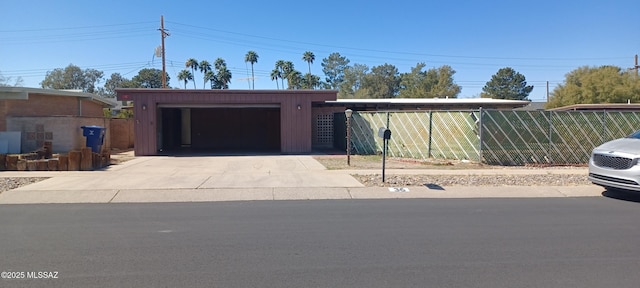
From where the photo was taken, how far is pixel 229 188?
996 cm

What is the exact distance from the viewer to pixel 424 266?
453cm

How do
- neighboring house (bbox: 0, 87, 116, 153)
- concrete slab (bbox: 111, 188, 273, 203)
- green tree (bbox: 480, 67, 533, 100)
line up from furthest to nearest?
green tree (bbox: 480, 67, 533, 100) → neighboring house (bbox: 0, 87, 116, 153) → concrete slab (bbox: 111, 188, 273, 203)

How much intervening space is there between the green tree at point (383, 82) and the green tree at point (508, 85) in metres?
17.5

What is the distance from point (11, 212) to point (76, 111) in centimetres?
1662

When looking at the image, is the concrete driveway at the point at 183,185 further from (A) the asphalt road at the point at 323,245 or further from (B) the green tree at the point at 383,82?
(B) the green tree at the point at 383,82

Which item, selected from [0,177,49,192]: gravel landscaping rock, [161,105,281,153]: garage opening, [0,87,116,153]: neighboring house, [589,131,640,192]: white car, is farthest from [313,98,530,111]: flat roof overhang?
[0,177,49,192]: gravel landscaping rock

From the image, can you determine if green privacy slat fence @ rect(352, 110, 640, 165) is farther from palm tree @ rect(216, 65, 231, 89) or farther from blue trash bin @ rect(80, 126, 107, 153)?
palm tree @ rect(216, 65, 231, 89)

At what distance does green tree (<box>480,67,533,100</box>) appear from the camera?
75.8 meters

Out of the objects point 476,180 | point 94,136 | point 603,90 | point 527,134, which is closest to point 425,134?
point 527,134

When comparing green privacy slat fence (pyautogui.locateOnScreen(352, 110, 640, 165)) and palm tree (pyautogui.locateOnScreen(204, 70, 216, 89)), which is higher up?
palm tree (pyautogui.locateOnScreen(204, 70, 216, 89))

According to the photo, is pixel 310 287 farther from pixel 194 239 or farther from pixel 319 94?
pixel 319 94

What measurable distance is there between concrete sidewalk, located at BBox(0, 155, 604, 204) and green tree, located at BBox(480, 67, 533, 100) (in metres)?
68.4

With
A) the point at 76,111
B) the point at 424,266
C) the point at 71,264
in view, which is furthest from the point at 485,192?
the point at 76,111

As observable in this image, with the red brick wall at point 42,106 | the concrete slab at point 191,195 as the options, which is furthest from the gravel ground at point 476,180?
the red brick wall at point 42,106
